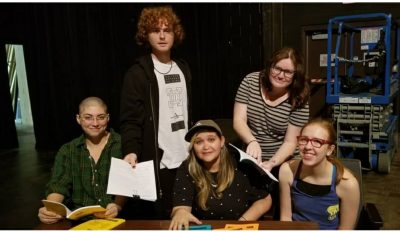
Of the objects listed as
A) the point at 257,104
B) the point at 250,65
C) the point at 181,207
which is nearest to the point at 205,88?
the point at 250,65

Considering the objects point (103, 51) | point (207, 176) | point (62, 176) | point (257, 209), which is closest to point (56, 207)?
point (62, 176)

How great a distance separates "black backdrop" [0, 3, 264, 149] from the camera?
618 cm

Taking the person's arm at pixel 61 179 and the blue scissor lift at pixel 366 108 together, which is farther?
the blue scissor lift at pixel 366 108

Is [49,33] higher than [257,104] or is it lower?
higher

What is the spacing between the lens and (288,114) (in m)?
2.08

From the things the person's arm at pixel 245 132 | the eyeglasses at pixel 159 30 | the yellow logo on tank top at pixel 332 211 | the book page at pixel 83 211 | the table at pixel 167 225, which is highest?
the eyeglasses at pixel 159 30

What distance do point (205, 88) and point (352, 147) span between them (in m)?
2.73

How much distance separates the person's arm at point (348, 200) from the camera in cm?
180

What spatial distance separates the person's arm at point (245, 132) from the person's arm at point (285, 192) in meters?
0.15

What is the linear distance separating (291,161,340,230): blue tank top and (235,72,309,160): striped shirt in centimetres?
25

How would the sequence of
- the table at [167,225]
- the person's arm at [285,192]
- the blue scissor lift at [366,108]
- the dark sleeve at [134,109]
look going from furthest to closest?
1. the blue scissor lift at [366,108]
2. the dark sleeve at [134,109]
3. the person's arm at [285,192]
4. the table at [167,225]

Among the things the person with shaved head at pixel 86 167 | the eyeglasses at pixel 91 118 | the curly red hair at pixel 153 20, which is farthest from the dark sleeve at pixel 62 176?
the curly red hair at pixel 153 20

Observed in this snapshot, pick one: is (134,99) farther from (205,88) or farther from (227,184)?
(205,88)

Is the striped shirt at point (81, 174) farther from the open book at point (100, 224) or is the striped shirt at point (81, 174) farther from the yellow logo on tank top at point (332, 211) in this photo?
the yellow logo on tank top at point (332, 211)
